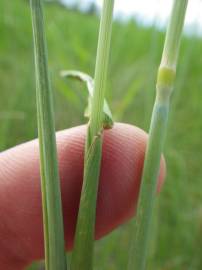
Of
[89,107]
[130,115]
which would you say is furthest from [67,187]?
[130,115]

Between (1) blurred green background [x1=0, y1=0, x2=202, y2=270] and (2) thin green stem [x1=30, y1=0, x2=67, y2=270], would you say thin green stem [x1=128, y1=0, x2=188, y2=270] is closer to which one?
(2) thin green stem [x1=30, y1=0, x2=67, y2=270]

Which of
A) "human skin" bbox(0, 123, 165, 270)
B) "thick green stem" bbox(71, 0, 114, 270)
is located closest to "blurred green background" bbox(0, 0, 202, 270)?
"human skin" bbox(0, 123, 165, 270)

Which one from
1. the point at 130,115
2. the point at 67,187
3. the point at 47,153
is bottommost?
the point at 130,115

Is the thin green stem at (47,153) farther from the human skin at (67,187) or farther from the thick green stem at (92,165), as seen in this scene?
the human skin at (67,187)

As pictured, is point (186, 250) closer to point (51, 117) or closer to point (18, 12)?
point (51, 117)

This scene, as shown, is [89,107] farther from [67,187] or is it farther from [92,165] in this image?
[67,187]

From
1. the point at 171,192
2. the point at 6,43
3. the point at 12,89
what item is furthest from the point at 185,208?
the point at 6,43
